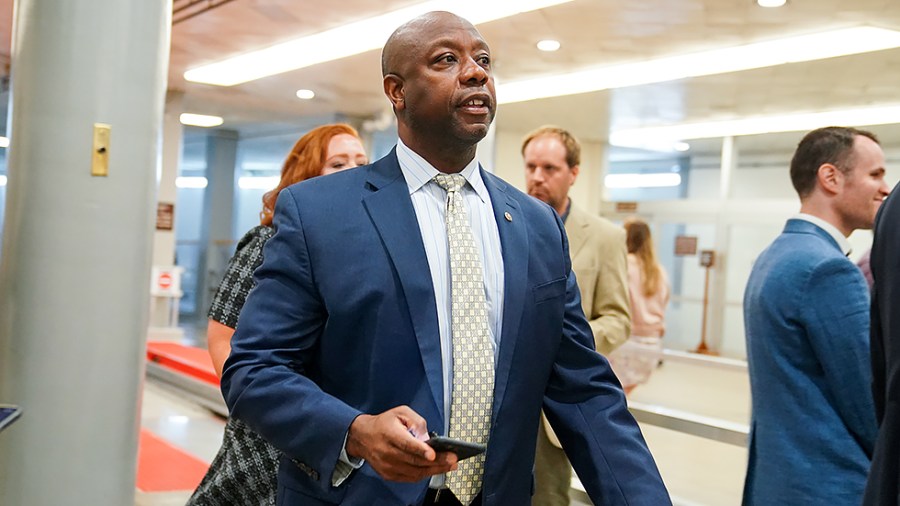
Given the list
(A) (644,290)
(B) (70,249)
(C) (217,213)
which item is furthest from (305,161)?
(C) (217,213)

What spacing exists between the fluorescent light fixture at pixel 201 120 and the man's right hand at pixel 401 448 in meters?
15.1

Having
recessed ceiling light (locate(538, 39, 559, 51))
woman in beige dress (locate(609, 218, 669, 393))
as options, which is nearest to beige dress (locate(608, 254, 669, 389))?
woman in beige dress (locate(609, 218, 669, 393))

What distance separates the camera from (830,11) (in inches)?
284

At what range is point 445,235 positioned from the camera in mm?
1663

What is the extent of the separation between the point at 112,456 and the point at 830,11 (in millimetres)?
6204

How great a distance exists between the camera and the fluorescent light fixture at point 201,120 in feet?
52.7

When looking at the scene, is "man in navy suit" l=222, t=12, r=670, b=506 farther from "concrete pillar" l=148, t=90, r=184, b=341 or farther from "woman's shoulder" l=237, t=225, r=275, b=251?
"concrete pillar" l=148, t=90, r=184, b=341

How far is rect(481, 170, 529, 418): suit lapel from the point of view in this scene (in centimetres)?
160

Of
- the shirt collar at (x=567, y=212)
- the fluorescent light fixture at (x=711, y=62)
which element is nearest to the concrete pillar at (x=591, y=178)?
the fluorescent light fixture at (x=711, y=62)

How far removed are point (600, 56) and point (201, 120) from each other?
9.20m

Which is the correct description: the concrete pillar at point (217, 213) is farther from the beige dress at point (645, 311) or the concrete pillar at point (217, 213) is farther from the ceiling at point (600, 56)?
the beige dress at point (645, 311)

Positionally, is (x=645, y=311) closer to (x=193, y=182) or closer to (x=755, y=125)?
(x=755, y=125)

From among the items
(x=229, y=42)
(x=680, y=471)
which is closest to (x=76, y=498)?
(x=680, y=471)

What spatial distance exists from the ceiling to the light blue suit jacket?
17.1 ft
